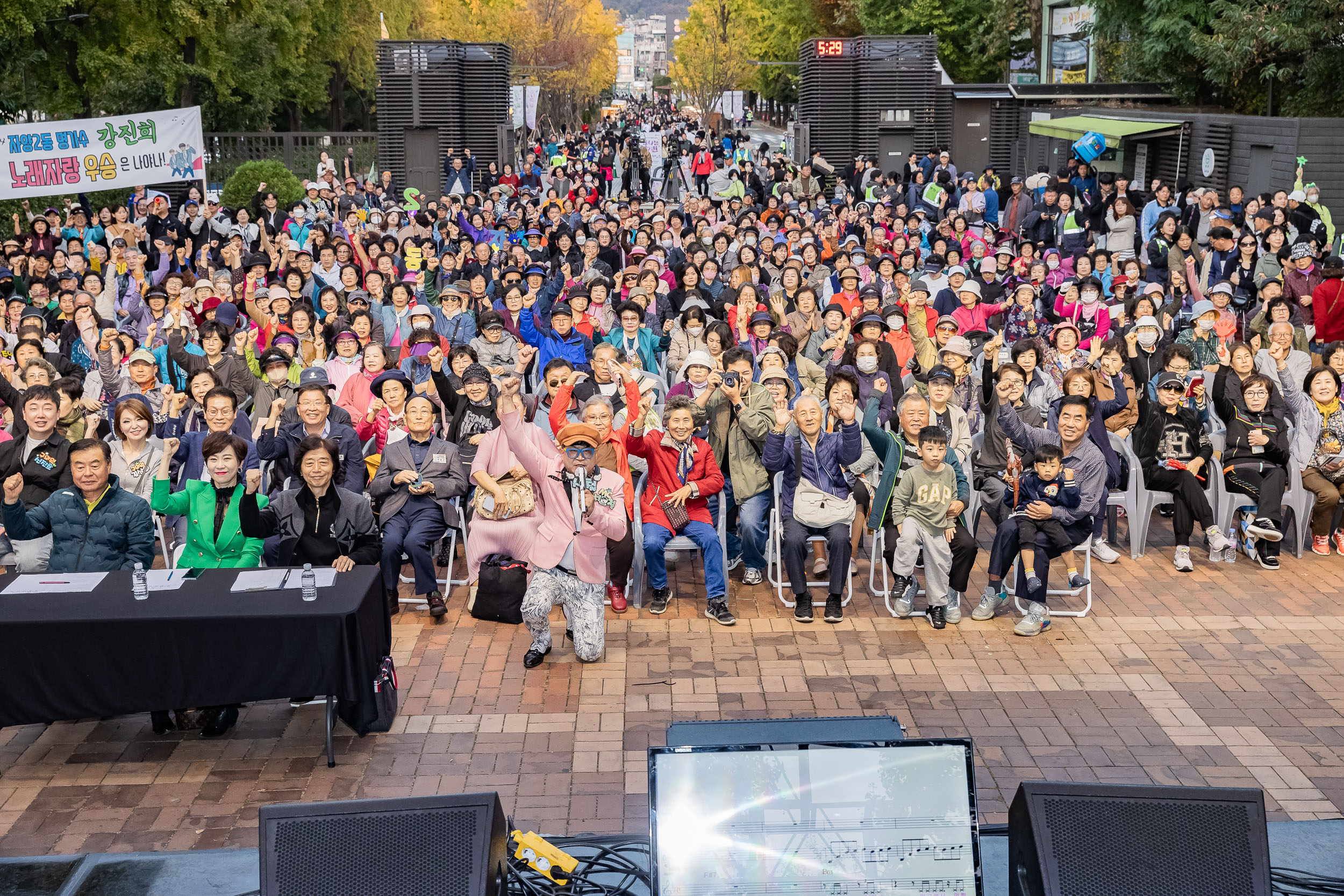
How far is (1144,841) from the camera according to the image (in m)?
4.07

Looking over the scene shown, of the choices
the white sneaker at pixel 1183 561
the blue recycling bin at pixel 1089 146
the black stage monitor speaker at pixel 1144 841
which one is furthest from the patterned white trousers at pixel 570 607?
the blue recycling bin at pixel 1089 146

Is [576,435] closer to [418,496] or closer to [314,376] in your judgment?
[418,496]

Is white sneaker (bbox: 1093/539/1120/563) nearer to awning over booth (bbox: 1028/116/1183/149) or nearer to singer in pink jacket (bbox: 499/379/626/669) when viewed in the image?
singer in pink jacket (bbox: 499/379/626/669)

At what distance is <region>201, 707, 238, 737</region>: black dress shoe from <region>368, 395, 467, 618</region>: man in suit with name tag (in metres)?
1.61

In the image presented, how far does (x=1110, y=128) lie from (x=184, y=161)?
16957mm

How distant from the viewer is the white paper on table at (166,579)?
6.61 meters

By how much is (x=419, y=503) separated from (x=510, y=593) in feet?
3.43

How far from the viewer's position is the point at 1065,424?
845cm

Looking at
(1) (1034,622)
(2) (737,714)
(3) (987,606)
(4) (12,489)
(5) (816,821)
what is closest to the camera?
(5) (816,821)

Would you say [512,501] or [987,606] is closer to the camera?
[512,501]

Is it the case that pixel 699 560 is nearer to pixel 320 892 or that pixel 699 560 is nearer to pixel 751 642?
pixel 751 642

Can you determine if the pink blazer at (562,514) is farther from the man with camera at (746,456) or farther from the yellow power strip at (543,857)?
the yellow power strip at (543,857)

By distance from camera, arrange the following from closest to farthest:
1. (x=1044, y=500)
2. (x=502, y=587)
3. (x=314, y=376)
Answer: (x=502, y=587)
(x=1044, y=500)
(x=314, y=376)

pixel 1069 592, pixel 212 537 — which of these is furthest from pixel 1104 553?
pixel 212 537
